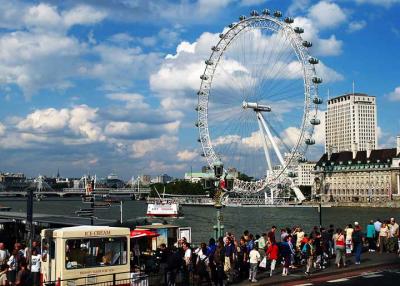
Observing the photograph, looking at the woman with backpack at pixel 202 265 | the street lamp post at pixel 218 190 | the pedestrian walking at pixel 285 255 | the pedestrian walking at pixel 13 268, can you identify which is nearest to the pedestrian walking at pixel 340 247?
the pedestrian walking at pixel 285 255

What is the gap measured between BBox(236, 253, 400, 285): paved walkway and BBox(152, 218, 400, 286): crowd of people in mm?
246

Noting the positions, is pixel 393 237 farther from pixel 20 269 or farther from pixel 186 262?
pixel 20 269

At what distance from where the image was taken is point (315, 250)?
79.3 ft

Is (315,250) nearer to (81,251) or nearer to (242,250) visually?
(242,250)

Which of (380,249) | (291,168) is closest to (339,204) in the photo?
(291,168)

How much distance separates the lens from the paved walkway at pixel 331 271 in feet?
71.2

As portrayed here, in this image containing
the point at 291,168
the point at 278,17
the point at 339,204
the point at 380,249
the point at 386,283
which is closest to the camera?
the point at 386,283

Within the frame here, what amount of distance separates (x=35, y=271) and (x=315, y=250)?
38.1 ft

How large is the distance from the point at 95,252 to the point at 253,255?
254 inches

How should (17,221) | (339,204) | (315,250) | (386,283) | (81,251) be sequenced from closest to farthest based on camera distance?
(81,251), (386,283), (315,250), (17,221), (339,204)

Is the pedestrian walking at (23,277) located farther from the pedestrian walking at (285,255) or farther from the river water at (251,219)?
the river water at (251,219)

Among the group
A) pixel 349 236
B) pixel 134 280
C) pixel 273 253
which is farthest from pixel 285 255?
pixel 134 280

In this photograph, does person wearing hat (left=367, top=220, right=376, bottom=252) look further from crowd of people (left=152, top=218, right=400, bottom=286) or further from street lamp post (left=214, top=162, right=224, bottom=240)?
street lamp post (left=214, top=162, right=224, bottom=240)

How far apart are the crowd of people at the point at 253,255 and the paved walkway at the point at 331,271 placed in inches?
9.7
